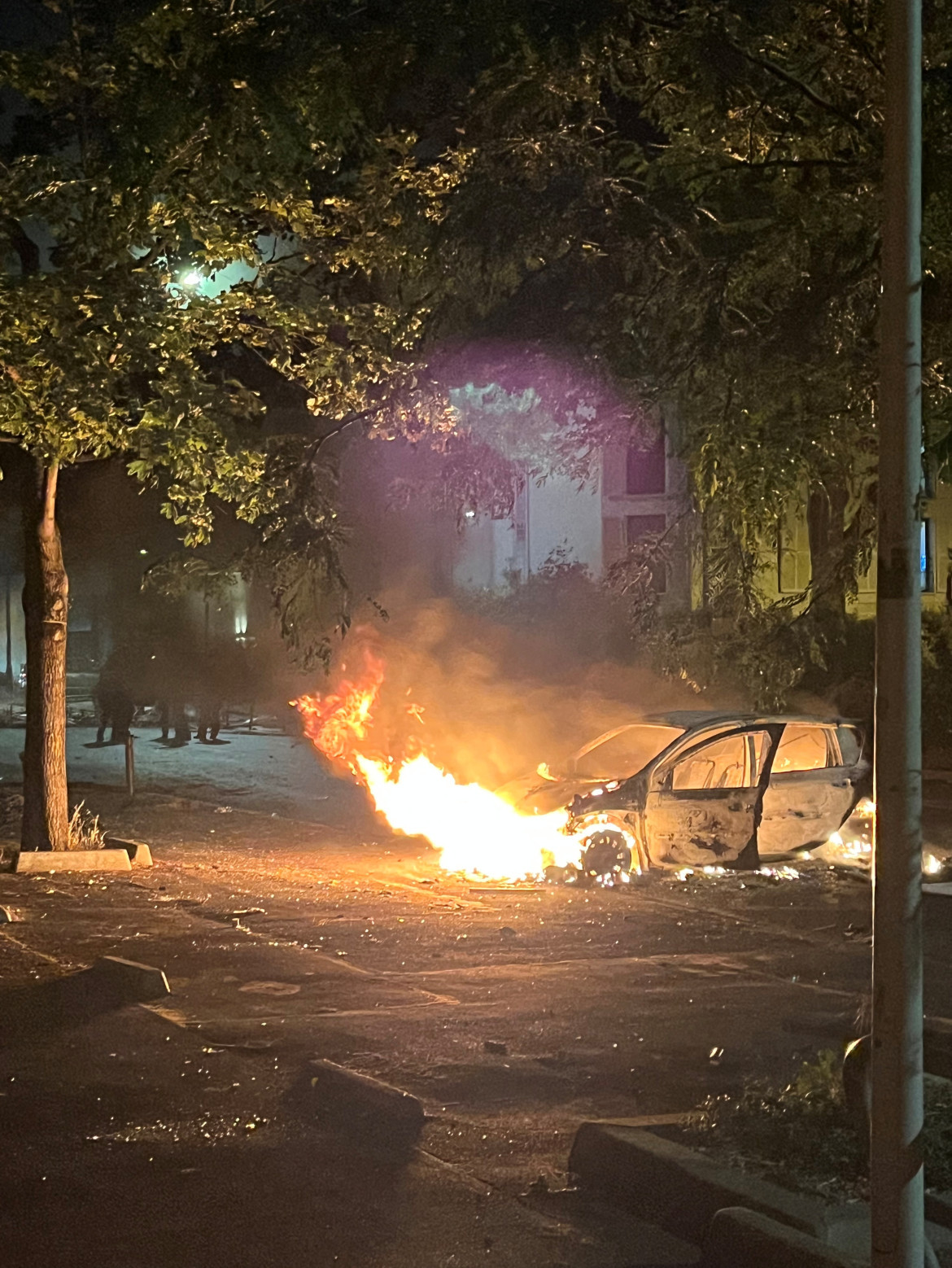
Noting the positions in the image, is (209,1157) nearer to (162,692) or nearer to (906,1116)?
(906,1116)

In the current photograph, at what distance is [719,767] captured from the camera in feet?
46.1

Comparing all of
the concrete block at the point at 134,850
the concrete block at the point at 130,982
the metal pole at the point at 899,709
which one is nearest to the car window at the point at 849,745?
the concrete block at the point at 134,850

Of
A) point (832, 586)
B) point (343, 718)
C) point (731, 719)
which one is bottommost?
point (343, 718)

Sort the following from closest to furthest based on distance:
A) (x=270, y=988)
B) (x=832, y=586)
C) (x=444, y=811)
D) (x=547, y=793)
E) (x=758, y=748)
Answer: (x=832, y=586)
(x=270, y=988)
(x=547, y=793)
(x=758, y=748)
(x=444, y=811)

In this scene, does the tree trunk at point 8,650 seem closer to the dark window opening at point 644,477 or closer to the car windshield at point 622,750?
the dark window opening at point 644,477

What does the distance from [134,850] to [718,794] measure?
19.6ft

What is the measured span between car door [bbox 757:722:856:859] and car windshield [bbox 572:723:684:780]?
3.55ft

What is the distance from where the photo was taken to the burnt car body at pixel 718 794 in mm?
13297

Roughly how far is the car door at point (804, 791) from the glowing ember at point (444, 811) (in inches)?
78.0

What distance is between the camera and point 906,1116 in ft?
14.3

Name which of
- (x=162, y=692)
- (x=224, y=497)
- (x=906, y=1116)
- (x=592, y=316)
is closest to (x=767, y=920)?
(x=592, y=316)

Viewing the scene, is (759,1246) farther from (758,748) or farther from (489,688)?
(489,688)

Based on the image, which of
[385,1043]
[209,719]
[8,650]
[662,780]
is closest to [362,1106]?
[385,1043]

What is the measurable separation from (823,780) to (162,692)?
77.5 ft
